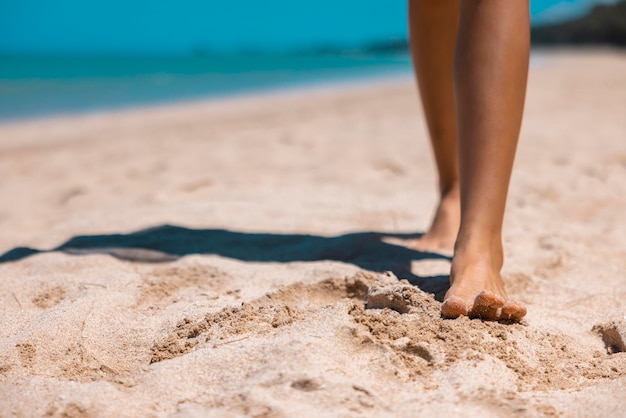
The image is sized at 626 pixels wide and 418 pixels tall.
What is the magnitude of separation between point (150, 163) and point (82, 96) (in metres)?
7.39

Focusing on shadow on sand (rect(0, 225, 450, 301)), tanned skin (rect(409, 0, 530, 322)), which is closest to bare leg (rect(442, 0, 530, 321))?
tanned skin (rect(409, 0, 530, 322))

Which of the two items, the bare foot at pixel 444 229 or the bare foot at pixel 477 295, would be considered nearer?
the bare foot at pixel 477 295

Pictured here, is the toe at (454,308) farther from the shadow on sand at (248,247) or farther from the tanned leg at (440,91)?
the tanned leg at (440,91)

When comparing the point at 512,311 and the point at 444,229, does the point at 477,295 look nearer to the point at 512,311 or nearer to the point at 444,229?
the point at 512,311

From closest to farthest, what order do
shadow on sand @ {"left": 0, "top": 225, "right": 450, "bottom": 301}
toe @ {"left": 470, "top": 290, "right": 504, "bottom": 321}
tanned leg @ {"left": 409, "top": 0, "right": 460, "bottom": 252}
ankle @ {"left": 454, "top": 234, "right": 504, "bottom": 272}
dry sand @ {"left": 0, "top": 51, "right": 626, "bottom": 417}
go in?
1. dry sand @ {"left": 0, "top": 51, "right": 626, "bottom": 417}
2. toe @ {"left": 470, "top": 290, "right": 504, "bottom": 321}
3. ankle @ {"left": 454, "top": 234, "right": 504, "bottom": 272}
4. shadow on sand @ {"left": 0, "top": 225, "right": 450, "bottom": 301}
5. tanned leg @ {"left": 409, "top": 0, "right": 460, "bottom": 252}

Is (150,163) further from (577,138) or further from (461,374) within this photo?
(461,374)

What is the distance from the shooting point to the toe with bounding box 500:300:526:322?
123 centimetres

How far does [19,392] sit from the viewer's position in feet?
3.46

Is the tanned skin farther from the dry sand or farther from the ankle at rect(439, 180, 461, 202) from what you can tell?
the ankle at rect(439, 180, 461, 202)

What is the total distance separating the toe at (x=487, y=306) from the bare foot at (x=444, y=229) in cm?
56

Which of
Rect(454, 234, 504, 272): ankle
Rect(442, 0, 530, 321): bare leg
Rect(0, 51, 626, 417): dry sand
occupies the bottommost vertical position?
Rect(0, 51, 626, 417): dry sand

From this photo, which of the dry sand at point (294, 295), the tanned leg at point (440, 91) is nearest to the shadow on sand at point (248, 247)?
the dry sand at point (294, 295)

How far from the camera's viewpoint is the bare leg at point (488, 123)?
4.37ft

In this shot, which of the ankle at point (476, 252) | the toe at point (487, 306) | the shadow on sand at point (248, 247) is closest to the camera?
the toe at point (487, 306)
